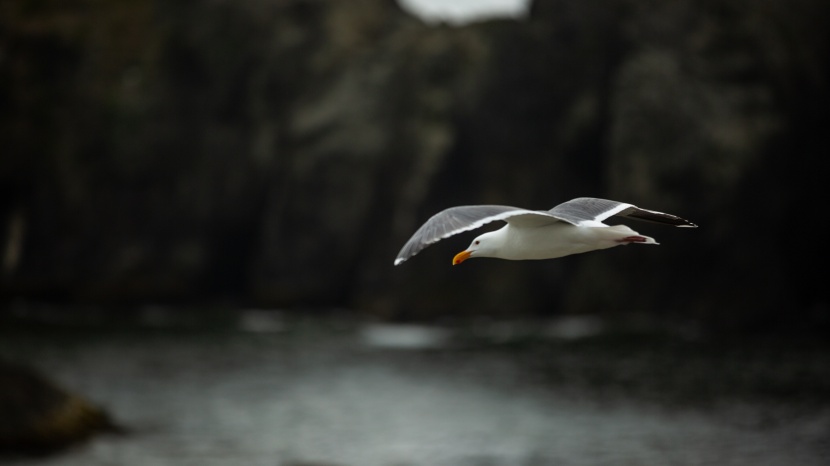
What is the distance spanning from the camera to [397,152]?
5706 centimetres

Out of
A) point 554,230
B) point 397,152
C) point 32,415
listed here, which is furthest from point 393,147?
point 554,230

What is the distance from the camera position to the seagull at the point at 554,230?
787cm

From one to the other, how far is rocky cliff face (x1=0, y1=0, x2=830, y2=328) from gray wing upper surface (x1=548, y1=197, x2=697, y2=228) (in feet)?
125

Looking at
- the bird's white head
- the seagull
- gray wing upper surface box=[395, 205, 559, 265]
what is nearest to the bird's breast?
the seagull

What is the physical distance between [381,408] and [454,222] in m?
24.7

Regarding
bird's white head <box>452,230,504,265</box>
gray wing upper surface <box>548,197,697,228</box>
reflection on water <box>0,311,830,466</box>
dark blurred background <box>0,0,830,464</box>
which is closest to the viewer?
gray wing upper surface <box>548,197,697,228</box>

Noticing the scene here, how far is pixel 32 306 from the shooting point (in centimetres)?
6006

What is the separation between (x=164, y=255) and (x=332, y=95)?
13.5 meters

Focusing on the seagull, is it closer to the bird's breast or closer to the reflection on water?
the bird's breast

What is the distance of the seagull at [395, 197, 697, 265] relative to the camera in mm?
7867

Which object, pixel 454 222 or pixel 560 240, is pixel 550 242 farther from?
pixel 454 222

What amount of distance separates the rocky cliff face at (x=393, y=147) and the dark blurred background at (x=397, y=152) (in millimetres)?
126

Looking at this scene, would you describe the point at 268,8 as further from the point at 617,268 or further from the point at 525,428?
the point at 525,428

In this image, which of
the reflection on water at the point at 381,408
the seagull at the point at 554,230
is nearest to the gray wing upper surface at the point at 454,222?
the seagull at the point at 554,230
